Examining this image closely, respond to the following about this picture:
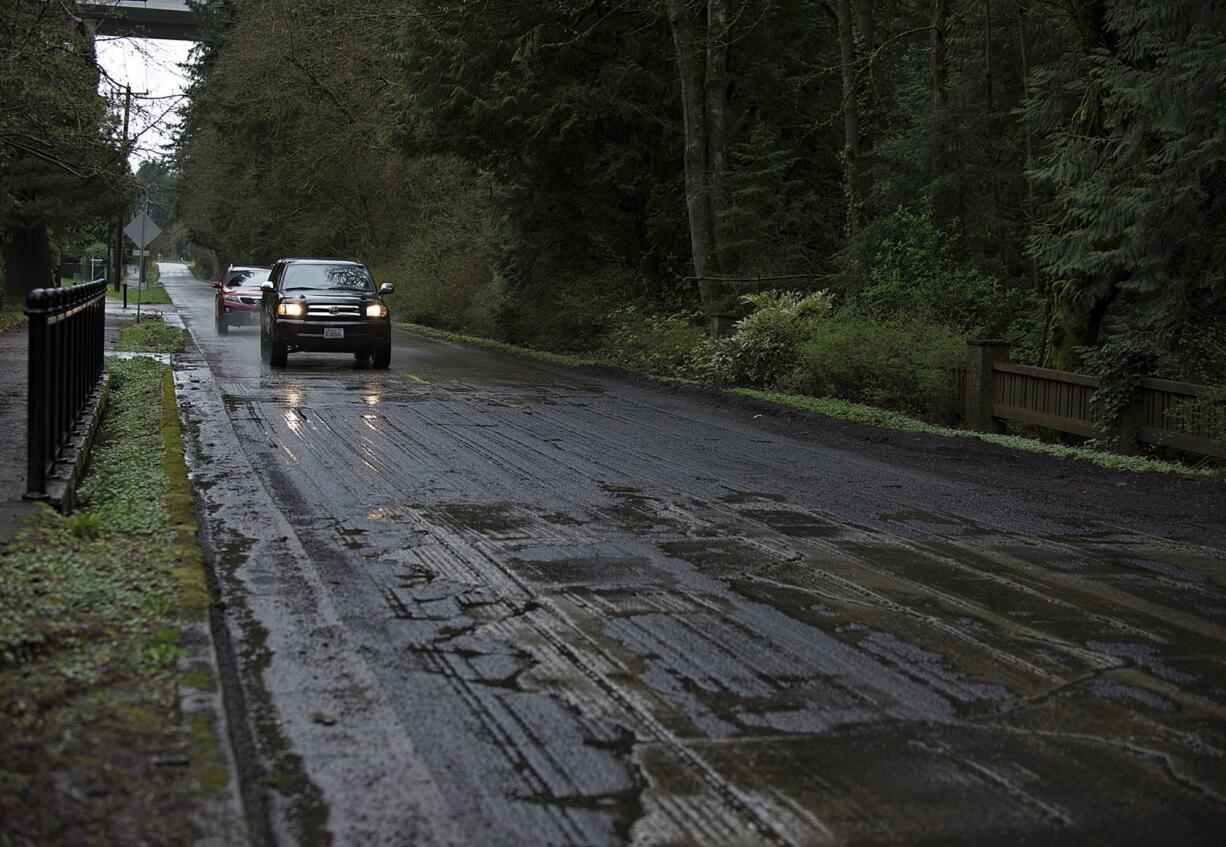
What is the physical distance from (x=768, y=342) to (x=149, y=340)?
13514 mm

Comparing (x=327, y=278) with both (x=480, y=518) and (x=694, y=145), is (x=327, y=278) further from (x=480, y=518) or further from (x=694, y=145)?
(x=480, y=518)

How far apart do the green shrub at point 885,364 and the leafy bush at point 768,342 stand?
2.41 feet

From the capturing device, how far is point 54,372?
10.1 metres

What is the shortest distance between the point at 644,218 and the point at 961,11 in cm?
868

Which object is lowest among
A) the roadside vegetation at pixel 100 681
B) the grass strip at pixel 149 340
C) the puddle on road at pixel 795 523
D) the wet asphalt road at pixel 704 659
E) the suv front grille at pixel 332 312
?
the wet asphalt road at pixel 704 659

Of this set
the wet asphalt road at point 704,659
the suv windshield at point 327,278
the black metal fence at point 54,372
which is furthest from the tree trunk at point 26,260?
the wet asphalt road at point 704,659

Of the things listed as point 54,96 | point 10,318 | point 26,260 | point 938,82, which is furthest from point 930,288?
point 26,260

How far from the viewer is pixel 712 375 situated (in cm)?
2295

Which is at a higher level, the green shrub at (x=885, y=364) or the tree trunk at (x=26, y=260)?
the tree trunk at (x=26, y=260)

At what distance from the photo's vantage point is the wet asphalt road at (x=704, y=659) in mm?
4434

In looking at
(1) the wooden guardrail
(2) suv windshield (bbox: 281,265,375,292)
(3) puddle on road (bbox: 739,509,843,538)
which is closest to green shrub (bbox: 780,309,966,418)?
(1) the wooden guardrail

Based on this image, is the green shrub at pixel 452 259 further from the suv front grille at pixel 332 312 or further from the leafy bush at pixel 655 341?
the suv front grille at pixel 332 312

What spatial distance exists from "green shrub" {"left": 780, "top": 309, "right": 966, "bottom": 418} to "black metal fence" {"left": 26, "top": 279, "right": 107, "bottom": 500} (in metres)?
10.3

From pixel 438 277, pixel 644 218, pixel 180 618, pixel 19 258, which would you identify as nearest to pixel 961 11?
pixel 644 218
